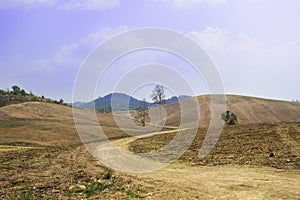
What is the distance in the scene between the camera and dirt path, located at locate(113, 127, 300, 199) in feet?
39.8

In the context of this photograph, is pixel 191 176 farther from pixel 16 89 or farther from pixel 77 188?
pixel 16 89

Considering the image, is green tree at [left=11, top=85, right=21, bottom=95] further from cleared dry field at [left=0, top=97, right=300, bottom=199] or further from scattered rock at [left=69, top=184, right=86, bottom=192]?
scattered rock at [left=69, top=184, right=86, bottom=192]

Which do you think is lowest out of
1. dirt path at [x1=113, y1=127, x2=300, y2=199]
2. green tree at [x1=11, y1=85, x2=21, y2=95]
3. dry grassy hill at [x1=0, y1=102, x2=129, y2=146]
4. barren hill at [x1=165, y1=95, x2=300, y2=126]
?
dirt path at [x1=113, y1=127, x2=300, y2=199]

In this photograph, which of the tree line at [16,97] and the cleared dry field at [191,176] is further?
the tree line at [16,97]

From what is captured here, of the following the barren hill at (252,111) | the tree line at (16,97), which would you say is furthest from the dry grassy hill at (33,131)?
the barren hill at (252,111)

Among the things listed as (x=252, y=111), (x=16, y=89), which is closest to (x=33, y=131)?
(x=16, y=89)

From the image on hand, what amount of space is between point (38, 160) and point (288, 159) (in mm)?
15236

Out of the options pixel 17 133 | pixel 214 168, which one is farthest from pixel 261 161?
pixel 17 133

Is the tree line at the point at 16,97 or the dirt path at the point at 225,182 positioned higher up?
the tree line at the point at 16,97

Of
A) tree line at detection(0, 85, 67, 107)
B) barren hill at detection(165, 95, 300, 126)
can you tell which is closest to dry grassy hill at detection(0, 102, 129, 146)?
tree line at detection(0, 85, 67, 107)

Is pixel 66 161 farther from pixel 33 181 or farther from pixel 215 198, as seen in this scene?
pixel 215 198

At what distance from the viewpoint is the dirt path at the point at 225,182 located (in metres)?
12.1

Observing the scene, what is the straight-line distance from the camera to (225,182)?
14469mm

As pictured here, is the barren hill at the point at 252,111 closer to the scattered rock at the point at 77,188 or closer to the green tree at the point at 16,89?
the green tree at the point at 16,89
